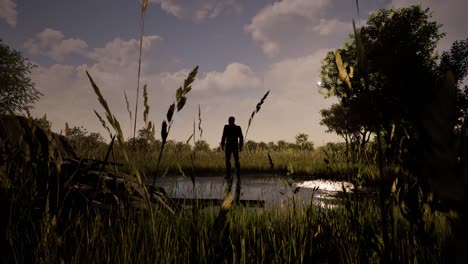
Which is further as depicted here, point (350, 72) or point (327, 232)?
point (327, 232)

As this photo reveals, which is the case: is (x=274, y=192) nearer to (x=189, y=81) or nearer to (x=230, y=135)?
(x=230, y=135)

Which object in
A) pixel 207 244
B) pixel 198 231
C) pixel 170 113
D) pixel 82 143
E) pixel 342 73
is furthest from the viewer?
pixel 82 143

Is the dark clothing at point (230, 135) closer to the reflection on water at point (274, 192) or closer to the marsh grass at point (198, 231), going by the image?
the reflection on water at point (274, 192)

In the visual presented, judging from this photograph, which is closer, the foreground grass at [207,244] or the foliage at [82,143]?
the foreground grass at [207,244]

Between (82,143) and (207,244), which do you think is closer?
(207,244)

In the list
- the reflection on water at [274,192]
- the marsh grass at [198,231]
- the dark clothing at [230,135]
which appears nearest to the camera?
the marsh grass at [198,231]

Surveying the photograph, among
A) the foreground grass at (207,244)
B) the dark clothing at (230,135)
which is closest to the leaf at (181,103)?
the foreground grass at (207,244)

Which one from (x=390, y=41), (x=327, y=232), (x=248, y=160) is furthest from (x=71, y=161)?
(x=390, y=41)

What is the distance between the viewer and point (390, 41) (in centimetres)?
3044

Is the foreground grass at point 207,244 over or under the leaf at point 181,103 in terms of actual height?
under

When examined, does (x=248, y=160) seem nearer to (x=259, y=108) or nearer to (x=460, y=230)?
(x=259, y=108)

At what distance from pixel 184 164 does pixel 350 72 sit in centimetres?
1525

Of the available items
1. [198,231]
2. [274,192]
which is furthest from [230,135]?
[198,231]

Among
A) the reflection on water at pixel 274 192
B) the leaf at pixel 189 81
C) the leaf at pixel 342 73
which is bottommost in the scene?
the reflection on water at pixel 274 192
